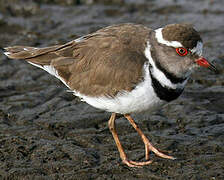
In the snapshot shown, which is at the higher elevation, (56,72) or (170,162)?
(56,72)

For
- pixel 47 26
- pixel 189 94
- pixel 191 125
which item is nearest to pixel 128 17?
pixel 47 26

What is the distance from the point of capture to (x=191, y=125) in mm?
6707

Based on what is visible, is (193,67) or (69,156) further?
(69,156)

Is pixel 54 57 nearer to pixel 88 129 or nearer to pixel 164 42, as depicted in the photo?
pixel 88 129

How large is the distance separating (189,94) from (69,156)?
2.61 meters

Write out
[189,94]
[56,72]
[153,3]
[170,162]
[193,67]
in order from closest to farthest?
[193,67]
[170,162]
[56,72]
[189,94]
[153,3]

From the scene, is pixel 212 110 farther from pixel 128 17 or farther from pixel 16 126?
pixel 128 17

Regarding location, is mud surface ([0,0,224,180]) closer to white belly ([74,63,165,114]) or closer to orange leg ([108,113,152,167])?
orange leg ([108,113,152,167])

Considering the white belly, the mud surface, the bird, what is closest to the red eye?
the bird

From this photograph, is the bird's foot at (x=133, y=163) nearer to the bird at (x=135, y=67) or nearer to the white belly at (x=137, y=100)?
the bird at (x=135, y=67)

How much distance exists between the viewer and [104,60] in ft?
18.8

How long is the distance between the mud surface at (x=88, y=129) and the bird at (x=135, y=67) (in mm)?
316

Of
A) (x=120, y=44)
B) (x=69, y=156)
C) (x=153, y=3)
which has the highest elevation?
(x=120, y=44)

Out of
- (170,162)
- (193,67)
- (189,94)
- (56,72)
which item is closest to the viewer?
(193,67)
